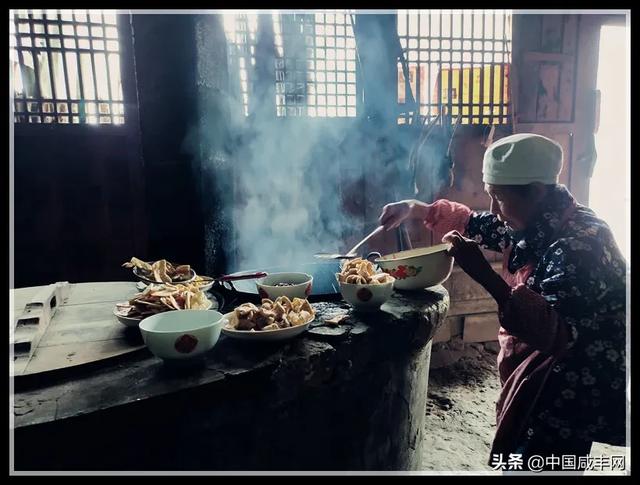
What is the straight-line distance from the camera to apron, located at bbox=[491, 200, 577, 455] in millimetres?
2348

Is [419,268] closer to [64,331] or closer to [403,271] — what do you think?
[403,271]

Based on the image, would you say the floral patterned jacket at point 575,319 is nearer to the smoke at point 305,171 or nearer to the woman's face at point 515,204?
the woman's face at point 515,204

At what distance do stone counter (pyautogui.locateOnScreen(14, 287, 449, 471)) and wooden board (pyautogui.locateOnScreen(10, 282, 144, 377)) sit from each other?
10cm

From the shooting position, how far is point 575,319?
214 centimetres

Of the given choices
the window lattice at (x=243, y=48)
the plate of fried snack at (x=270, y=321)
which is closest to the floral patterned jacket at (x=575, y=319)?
the plate of fried snack at (x=270, y=321)

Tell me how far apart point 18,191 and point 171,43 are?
241cm

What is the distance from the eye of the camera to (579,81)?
542cm

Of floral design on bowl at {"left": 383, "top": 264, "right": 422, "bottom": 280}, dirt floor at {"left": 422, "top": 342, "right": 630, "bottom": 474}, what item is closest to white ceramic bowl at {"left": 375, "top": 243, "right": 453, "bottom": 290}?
floral design on bowl at {"left": 383, "top": 264, "right": 422, "bottom": 280}

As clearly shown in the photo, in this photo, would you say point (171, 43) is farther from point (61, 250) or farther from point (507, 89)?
point (507, 89)

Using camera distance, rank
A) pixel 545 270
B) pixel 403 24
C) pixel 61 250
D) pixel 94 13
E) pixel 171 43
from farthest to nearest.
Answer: pixel 403 24
pixel 61 250
pixel 94 13
pixel 171 43
pixel 545 270

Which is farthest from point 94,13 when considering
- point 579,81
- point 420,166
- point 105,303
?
point 579,81

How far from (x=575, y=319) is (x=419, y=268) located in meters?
0.84

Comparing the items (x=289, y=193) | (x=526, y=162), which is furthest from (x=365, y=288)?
(x=289, y=193)

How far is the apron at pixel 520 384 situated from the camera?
235 centimetres
